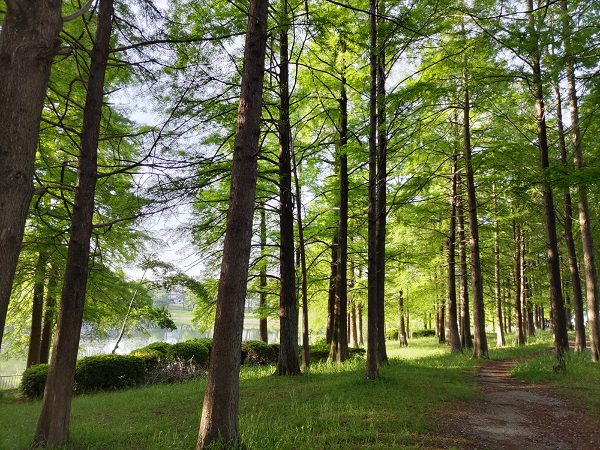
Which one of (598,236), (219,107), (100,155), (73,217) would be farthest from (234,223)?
(598,236)

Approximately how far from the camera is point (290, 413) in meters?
6.64

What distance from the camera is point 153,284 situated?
428 inches

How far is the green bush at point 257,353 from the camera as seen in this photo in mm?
17219

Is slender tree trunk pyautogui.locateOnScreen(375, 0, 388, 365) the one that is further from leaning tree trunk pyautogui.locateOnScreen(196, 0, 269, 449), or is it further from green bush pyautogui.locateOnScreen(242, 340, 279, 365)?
green bush pyautogui.locateOnScreen(242, 340, 279, 365)

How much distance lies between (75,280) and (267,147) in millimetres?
8714

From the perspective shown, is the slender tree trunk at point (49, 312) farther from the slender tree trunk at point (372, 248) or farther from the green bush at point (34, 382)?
the slender tree trunk at point (372, 248)

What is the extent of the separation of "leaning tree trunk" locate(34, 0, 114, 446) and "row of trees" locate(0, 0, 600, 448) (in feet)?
0.08

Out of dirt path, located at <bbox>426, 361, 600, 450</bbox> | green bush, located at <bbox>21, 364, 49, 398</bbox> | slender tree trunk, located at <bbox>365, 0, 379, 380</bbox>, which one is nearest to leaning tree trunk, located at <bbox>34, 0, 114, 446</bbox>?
dirt path, located at <bbox>426, 361, 600, 450</bbox>

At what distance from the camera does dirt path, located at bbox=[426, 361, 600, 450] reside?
5382 millimetres

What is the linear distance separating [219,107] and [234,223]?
6.44 meters

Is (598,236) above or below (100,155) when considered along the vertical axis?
below

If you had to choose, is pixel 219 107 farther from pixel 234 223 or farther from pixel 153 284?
pixel 234 223

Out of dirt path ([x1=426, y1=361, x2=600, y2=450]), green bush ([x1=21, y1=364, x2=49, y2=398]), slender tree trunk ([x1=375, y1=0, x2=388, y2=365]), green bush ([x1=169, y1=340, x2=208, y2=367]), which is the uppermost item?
slender tree trunk ([x1=375, y1=0, x2=388, y2=365])

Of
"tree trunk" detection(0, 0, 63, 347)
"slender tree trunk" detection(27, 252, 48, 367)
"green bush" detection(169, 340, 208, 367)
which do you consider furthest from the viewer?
"slender tree trunk" detection(27, 252, 48, 367)
